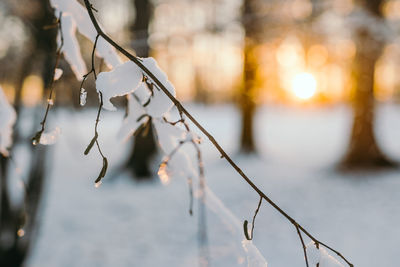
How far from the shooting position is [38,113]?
153 inches

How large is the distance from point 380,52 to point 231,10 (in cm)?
365

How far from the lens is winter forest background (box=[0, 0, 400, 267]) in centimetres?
177

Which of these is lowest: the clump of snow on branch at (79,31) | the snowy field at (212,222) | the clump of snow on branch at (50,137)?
the snowy field at (212,222)

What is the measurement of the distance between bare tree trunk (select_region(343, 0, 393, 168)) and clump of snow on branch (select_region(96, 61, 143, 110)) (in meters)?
7.81

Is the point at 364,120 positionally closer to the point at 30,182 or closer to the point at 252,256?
→ the point at 30,182

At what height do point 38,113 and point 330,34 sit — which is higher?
point 330,34

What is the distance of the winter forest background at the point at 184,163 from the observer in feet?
5.81

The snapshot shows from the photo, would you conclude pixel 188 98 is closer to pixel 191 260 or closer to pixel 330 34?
pixel 330 34

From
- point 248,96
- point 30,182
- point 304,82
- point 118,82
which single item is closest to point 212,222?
point 30,182

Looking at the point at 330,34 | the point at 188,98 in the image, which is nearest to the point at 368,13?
the point at 330,34

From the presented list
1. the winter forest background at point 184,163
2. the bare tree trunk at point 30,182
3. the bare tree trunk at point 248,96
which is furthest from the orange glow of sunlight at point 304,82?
the bare tree trunk at point 30,182

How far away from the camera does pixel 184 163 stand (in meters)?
1.29

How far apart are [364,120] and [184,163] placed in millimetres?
7822

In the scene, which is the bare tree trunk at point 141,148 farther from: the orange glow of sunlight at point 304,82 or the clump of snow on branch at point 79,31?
the clump of snow on branch at point 79,31
